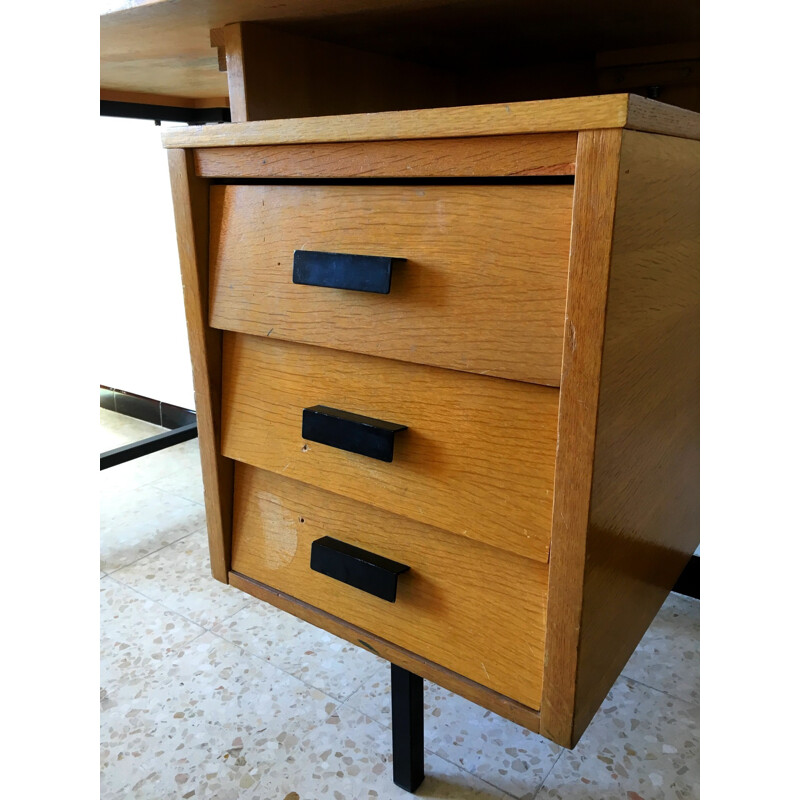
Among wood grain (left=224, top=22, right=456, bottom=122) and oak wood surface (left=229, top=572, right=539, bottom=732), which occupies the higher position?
wood grain (left=224, top=22, right=456, bottom=122)

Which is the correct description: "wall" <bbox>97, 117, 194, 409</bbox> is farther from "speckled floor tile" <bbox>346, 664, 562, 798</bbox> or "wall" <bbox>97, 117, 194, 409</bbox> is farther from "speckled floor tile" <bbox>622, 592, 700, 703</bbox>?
"speckled floor tile" <bbox>622, 592, 700, 703</bbox>

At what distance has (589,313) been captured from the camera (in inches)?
19.1

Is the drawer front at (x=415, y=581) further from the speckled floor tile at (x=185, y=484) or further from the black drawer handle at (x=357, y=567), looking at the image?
the speckled floor tile at (x=185, y=484)

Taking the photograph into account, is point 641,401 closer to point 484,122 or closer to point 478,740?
point 484,122

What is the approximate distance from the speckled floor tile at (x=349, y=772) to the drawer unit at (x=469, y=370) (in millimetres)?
339

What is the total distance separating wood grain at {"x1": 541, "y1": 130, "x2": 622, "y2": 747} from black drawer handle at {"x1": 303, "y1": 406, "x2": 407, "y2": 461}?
6.2 inches

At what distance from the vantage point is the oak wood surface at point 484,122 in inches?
18.0

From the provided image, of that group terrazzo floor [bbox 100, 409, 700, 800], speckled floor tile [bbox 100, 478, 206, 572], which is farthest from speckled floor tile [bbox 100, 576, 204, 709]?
speckled floor tile [bbox 100, 478, 206, 572]

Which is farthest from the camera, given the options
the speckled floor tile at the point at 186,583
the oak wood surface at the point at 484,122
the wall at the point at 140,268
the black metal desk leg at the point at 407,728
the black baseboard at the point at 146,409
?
the black baseboard at the point at 146,409

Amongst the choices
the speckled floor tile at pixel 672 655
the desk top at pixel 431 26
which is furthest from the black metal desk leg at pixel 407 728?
the desk top at pixel 431 26

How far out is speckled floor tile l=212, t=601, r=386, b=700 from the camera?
1.15 meters

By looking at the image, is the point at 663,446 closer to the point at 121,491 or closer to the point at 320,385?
the point at 320,385

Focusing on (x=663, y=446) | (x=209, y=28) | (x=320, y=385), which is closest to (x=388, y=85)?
(x=209, y=28)

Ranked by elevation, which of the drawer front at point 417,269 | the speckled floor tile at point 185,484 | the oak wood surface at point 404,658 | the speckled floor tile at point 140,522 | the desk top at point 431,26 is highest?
the desk top at point 431,26
